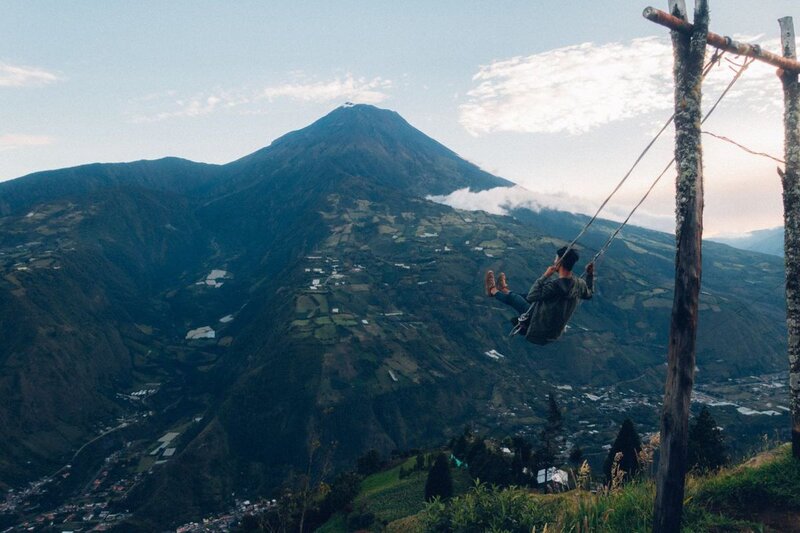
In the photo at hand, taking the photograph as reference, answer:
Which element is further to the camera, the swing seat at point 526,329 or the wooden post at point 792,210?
the wooden post at point 792,210

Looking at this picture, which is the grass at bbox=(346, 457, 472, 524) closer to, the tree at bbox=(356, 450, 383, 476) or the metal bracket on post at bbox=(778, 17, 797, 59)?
the tree at bbox=(356, 450, 383, 476)

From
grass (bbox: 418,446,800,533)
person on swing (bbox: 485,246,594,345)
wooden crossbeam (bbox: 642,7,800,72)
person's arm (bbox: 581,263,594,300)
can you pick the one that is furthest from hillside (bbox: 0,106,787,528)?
wooden crossbeam (bbox: 642,7,800,72)

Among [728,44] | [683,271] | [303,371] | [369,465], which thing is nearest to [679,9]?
[728,44]


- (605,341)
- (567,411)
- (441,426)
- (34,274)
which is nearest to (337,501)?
(441,426)

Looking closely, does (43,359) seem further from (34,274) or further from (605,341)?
(605,341)

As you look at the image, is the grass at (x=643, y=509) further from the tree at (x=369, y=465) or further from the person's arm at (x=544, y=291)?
the tree at (x=369, y=465)

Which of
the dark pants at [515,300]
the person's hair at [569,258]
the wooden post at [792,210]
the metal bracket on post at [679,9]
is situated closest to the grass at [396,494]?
the dark pants at [515,300]

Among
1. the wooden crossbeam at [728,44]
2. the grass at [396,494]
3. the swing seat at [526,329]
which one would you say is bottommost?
the grass at [396,494]

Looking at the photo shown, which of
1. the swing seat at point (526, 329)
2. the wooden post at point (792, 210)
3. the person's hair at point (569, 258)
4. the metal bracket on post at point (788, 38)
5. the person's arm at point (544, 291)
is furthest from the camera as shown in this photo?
the wooden post at point (792, 210)
